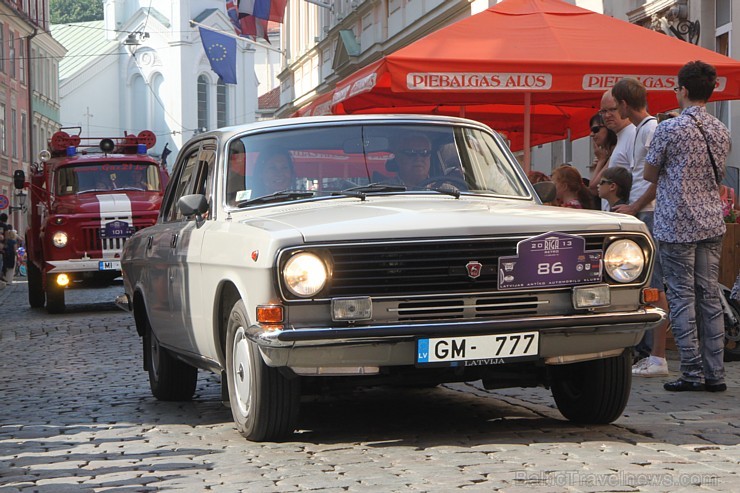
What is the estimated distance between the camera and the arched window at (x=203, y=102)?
296 feet

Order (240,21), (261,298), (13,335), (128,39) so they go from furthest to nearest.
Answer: (128,39) → (240,21) → (13,335) → (261,298)

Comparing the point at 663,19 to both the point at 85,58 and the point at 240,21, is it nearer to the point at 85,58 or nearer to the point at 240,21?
the point at 240,21

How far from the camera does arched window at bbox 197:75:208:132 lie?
90250 millimetres

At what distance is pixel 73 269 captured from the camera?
19250mm

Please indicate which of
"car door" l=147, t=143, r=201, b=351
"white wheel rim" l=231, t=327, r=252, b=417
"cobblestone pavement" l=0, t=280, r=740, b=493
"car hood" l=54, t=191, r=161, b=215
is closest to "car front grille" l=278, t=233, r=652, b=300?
"white wheel rim" l=231, t=327, r=252, b=417

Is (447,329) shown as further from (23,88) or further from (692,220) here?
(23,88)

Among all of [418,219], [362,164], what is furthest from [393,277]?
[362,164]

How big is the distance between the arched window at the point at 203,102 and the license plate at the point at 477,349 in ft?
278

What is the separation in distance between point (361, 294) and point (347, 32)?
31583 millimetres

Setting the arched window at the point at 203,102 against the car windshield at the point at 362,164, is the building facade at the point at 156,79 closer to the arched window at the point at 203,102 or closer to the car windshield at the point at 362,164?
the arched window at the point at 203,102

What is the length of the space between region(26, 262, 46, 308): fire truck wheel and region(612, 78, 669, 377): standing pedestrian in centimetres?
1384

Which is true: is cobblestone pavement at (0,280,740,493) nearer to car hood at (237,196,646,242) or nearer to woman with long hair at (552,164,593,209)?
car hood at (237,196,646,242)

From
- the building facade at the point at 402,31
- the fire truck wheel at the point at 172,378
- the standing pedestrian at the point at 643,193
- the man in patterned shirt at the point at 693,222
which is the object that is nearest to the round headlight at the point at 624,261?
the man in patterned shirt at the point at 693,222

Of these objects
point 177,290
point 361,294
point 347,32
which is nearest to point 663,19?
point 177,290
